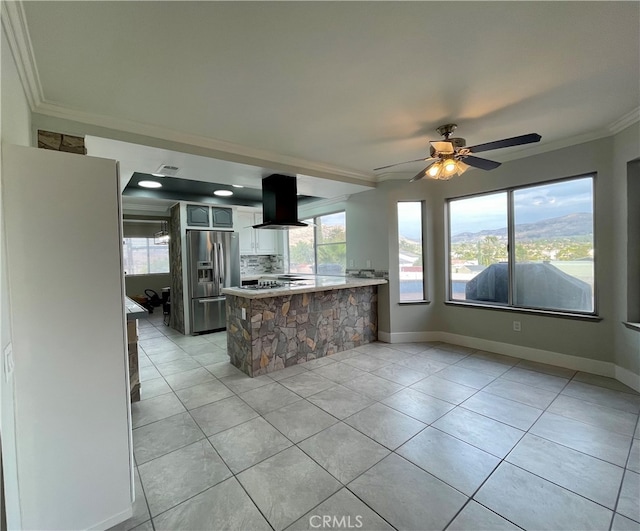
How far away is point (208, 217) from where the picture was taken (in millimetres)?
5391

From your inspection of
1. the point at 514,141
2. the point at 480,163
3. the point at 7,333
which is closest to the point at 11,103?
the point at 7,333

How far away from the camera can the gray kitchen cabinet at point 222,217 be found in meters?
5.46

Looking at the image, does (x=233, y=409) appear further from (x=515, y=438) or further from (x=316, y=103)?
(x=316, y=103)

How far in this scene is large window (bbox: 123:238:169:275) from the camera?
26.0 feet

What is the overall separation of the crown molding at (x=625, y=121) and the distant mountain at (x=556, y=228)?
0.86m

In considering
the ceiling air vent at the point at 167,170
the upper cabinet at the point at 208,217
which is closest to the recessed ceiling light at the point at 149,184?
the upper cabinet at the point at 208,217

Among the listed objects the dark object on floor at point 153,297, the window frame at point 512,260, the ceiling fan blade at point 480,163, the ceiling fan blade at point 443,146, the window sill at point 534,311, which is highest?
the ceiling fan blade at point 443,146

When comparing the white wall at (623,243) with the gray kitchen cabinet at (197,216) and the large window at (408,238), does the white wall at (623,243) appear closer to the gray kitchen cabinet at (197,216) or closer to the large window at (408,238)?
the large window at (408,238)

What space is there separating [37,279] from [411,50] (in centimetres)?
231

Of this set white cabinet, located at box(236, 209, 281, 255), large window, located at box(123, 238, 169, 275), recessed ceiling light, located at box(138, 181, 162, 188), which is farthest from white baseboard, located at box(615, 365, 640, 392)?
large window, located at box(123, 238, 169, 275)

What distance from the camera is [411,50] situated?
5.56ft

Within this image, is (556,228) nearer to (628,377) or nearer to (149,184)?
(628,377)

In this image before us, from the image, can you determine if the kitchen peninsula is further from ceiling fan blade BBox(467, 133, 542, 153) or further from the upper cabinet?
ceiling fan blade BBox(467, 133, 542, 153)

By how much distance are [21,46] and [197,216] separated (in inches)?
148
